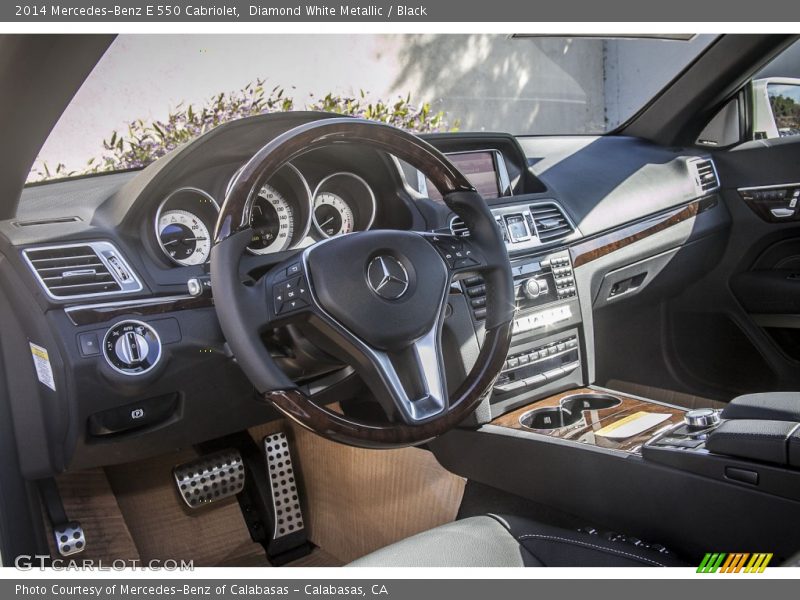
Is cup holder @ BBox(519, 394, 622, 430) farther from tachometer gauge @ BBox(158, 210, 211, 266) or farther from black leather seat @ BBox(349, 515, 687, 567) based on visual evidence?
tachometer gauge @ BBox(158, 210, 211, 266)

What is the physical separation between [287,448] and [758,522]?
4.38ft

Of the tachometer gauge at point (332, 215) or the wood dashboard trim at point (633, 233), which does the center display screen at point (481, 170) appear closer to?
the wood dashboard trim at point (633, 233)

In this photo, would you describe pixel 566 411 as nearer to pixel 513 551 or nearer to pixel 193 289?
pixel 513 551

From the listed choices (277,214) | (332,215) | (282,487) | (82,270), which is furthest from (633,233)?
(82,270)

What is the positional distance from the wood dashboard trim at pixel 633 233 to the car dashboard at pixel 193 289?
0.01 m

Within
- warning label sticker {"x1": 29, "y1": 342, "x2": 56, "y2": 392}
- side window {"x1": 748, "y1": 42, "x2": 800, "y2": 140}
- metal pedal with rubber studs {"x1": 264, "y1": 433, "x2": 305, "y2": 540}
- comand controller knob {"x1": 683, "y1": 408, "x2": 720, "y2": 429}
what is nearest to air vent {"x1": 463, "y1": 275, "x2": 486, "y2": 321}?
comand controller knob {"x1": 683, "y1": 408, "x2": 720, "y2": 429}

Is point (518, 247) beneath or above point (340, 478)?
above

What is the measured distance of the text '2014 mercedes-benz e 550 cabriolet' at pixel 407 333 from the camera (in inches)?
54.3

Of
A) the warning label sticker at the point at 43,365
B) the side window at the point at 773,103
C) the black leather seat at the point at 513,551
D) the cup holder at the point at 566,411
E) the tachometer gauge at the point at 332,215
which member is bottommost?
the black leather seat at the point at 513,551

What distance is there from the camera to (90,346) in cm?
154

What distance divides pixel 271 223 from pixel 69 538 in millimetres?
914

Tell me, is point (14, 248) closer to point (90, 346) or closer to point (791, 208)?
point (90, 346)

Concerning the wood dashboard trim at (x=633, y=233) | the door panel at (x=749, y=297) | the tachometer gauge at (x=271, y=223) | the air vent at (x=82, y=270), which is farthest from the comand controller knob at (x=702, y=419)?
the air vent at (x=82, y=270)
